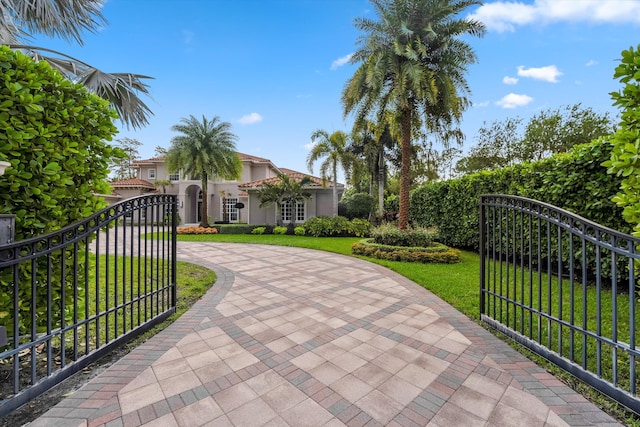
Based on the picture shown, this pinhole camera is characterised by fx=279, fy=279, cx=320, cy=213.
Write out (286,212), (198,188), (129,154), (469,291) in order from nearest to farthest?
(469,291) → (286,212) → (198,188) → (129,154)

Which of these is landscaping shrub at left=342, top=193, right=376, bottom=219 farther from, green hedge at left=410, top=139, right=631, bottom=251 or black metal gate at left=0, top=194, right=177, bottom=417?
black metal gate at left=0, top=194, right=177, bottom=417

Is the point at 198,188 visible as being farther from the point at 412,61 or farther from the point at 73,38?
the point at 412,61

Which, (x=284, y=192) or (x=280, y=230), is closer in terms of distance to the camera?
(x=280, y=230)

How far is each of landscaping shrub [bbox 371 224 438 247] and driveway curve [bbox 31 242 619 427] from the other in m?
5.42

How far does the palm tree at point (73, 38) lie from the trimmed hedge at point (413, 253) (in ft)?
24.8

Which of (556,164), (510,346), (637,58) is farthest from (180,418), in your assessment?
(556,164)

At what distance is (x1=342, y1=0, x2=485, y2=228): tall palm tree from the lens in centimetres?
984

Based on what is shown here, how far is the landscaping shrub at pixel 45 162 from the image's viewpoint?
2.38 meters

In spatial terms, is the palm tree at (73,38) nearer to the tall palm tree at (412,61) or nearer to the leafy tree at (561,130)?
the tall palm tree at (412,61)

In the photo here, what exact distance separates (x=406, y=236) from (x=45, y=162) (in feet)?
31.2

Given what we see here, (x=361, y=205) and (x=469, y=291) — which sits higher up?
(x=361, y=205)

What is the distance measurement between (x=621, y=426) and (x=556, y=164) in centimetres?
583

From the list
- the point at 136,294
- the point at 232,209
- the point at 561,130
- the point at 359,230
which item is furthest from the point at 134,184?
the point at 561,130

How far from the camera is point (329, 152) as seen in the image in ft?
63.9
